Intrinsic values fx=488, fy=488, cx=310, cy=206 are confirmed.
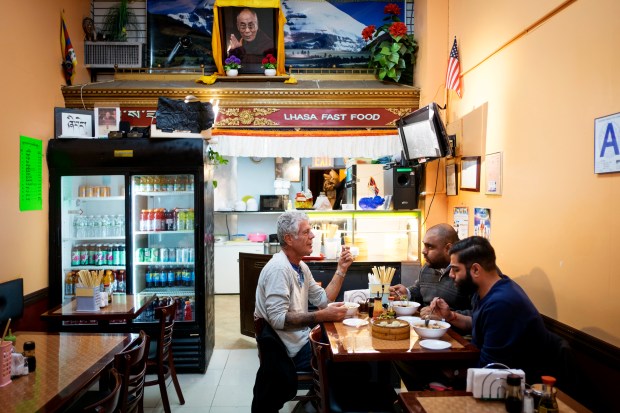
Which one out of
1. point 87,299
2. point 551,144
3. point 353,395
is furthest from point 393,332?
point 87,299

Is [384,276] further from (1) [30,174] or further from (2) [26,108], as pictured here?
(2) [26,108]

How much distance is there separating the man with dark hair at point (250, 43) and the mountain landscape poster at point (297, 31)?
530 millimetres

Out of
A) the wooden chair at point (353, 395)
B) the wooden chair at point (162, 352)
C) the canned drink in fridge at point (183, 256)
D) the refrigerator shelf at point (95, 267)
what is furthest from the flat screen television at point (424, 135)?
the refrigerator shelf at point (95, 267)

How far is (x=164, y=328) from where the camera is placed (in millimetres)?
4125

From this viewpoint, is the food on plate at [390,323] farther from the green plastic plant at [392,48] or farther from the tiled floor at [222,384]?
the green plastic plant at [392,48]

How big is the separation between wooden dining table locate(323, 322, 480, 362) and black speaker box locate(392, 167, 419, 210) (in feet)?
9.65

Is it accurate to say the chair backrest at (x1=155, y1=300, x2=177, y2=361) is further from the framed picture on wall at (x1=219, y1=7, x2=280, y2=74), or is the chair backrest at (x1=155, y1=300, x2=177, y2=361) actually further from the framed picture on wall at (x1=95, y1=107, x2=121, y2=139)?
the framed picture on wall at (x1=219, y1=7, x2=280, y2=74)

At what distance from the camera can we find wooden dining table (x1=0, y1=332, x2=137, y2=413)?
7.55 feet

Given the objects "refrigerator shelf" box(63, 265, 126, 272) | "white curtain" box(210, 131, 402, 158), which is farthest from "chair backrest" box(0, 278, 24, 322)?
"white curtain" box(210, 131, 402, 158)

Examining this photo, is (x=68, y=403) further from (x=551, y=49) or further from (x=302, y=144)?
(x=302, y=144)

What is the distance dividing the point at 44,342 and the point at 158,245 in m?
2.81

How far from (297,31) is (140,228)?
376 cm

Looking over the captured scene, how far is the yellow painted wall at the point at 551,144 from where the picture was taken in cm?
284

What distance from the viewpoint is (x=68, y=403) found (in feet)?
7.85
